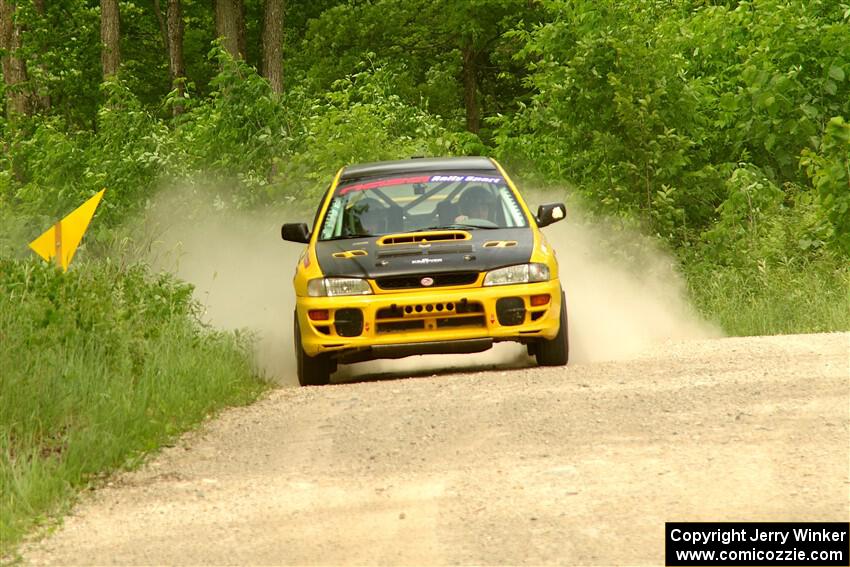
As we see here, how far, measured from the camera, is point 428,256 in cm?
1188

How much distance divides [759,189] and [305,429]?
997 cm

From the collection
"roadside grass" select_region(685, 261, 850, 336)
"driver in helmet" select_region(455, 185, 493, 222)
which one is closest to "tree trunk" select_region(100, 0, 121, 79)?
"roadside grass" select_region(685, 261, 850, 336)

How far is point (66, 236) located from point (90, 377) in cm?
312

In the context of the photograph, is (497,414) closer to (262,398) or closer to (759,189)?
(262,398)

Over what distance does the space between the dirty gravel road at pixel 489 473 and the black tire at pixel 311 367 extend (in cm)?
121

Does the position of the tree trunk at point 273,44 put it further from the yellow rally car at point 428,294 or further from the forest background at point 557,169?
the yellow rally car at point 428,294

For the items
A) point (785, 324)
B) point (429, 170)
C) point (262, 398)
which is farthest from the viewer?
point (785, 324)

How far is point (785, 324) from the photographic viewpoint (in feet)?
49.6

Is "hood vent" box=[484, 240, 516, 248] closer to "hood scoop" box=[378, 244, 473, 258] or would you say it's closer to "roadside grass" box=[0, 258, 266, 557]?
"hood scoop" box=[378, 244, 473, 258]

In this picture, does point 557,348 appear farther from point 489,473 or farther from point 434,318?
point 489,473

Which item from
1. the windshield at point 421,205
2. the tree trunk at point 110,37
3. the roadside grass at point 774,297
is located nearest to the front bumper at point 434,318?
the windshield at point 421,205

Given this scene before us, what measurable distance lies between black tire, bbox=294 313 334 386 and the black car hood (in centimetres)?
61

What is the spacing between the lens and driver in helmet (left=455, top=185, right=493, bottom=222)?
12.8m

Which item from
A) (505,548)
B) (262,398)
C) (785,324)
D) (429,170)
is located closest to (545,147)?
(785,324)
